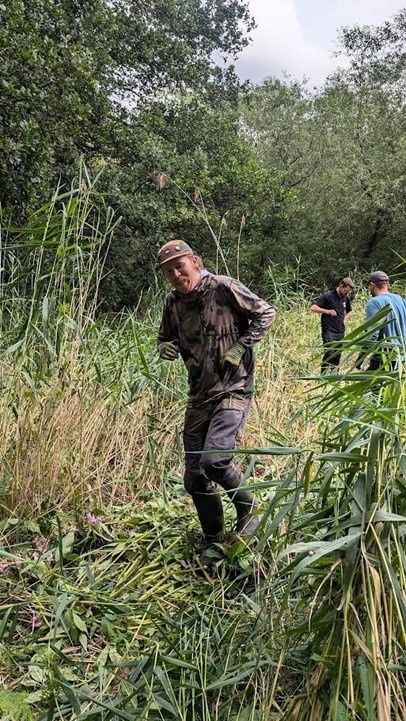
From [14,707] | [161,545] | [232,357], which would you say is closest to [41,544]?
[161,545]

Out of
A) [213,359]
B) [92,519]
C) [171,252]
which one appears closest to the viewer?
[171,252]

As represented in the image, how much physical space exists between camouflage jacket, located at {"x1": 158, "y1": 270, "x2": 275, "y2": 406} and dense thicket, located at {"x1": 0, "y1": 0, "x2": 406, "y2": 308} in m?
0.54

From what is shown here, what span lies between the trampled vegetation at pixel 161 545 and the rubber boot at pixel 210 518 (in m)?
0.06

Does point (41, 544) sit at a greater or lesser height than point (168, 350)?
lesser

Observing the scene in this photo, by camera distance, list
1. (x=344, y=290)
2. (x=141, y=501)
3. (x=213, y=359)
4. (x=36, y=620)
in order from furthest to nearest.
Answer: (x=344, y=290), (x=141, y=501), (x=213, y=359), (x=36, y=620)

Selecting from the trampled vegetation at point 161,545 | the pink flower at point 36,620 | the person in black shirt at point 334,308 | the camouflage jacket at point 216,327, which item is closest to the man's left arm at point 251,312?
the camouflage jacket at point 216,327

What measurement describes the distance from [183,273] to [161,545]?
131 centimetres

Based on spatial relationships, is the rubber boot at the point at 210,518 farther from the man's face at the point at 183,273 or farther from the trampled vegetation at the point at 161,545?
the man's face at the point at 183,273

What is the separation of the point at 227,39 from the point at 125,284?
26.3 ft

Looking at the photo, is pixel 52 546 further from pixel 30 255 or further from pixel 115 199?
pixel 115 199

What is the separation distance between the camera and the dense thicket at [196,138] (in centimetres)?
522

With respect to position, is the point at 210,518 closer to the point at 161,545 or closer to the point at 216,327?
the point at 161,545

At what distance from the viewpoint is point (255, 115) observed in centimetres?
1482

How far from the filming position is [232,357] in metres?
2.44
